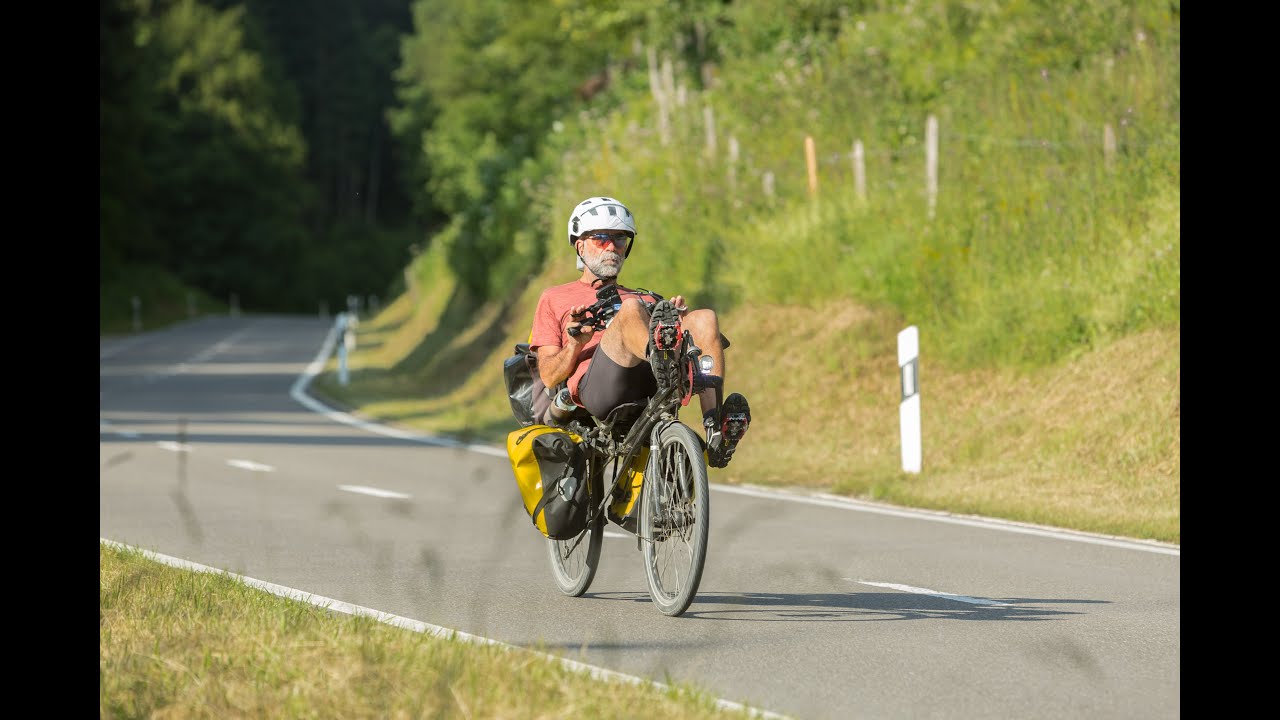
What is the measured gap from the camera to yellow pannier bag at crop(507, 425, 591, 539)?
848 centimetres

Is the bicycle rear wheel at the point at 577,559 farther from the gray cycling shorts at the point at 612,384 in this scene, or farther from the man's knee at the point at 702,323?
the man's knee at the point at 702,323

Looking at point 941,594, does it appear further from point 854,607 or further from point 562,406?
point 562,406

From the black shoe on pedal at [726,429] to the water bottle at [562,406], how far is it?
94cm

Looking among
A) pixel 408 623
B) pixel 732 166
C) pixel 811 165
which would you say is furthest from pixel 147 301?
pixel 408 623

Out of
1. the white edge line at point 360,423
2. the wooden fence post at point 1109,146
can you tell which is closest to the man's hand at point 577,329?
the white edge line at point 360,423

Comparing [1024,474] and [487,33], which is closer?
[1024,474]

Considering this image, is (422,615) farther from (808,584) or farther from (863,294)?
(863,294)

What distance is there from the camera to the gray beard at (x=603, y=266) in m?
8.43

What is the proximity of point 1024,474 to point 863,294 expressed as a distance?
5715 millimetres

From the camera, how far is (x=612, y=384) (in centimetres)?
822
